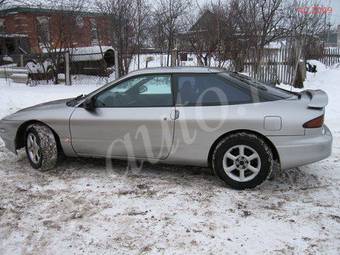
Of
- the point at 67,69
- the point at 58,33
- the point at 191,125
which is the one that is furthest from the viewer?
the point at 58,33

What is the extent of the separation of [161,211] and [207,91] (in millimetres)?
1503

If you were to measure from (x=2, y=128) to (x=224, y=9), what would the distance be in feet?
33.3

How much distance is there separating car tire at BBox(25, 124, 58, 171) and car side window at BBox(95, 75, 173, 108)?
784 mm

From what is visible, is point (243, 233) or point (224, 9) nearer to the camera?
point (243, 233)

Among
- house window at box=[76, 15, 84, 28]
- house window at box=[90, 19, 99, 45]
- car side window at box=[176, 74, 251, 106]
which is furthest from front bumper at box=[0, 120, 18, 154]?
house window at box=[76, 15, 84, 28]

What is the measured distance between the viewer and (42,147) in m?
5.41

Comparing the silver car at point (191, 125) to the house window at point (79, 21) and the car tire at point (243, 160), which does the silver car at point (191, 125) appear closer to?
the car tire at point (243, 160)

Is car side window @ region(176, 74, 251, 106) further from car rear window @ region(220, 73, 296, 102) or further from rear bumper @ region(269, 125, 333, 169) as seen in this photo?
rear bumper @ region(269, 125, 333, 169)

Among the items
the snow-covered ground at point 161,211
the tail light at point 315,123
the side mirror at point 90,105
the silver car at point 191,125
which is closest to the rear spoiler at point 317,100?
the silver car at point 191,125

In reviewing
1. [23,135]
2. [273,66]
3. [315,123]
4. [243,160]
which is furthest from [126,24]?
[315,123]

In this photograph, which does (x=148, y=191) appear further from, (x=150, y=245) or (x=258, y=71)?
(x=258, y=71)

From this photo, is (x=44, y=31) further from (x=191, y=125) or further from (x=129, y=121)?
(x=191, y=125)

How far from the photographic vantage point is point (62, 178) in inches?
205

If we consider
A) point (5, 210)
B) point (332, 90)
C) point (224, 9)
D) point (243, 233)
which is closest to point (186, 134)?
point (243, 233)
